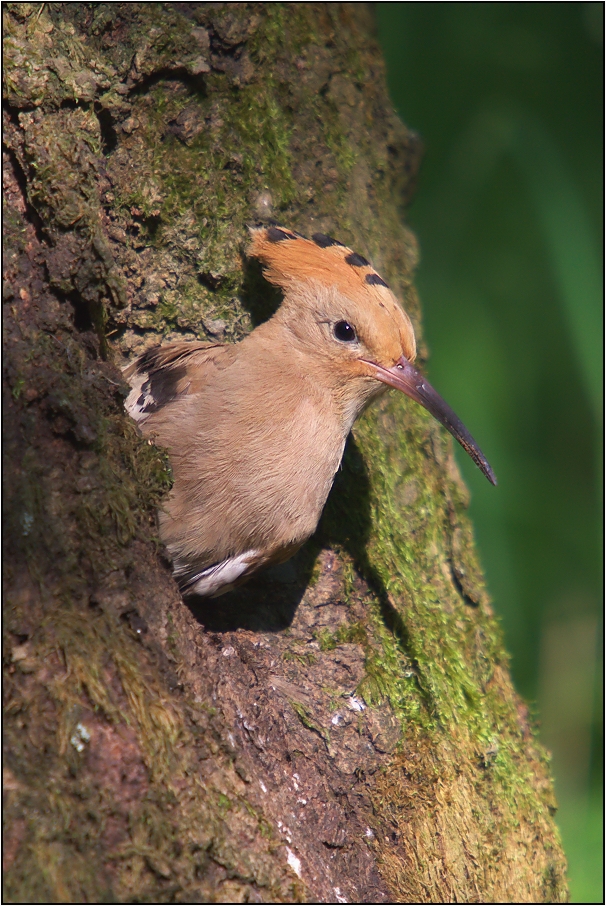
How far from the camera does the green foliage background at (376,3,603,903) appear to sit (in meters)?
4.57

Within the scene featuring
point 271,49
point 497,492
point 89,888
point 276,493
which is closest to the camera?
point 89,888

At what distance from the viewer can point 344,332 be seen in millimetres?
2465

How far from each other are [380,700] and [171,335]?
135cm

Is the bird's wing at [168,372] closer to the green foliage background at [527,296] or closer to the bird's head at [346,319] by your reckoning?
the bird's head at [346,319]

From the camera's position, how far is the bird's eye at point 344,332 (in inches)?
96.7

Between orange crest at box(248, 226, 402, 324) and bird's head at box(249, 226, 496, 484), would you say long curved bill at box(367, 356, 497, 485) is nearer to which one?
bird's head at box(249, 226, 496, 484)

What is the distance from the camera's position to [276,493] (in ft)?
7.36

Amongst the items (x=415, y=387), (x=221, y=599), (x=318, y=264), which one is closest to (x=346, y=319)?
(x=318, y=264)

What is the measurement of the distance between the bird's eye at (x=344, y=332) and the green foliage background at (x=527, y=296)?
7.77 ft

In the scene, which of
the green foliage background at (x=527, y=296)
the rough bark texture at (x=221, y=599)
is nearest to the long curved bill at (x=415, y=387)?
the rough bark texture at (x=221, y=599)

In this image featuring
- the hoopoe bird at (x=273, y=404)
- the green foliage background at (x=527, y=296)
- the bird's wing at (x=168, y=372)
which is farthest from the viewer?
the green foliage background at (x=527, y=296)

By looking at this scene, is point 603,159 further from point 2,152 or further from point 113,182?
point 2,152

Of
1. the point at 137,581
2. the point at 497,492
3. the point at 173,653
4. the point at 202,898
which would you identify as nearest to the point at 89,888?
the point at 202,898

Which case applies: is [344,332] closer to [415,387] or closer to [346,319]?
[346,319]
